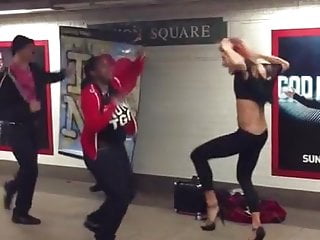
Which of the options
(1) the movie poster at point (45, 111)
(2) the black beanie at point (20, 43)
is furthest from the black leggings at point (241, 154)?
(1) the movie poster at point (45, 111)

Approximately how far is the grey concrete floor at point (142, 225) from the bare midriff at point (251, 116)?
1025mm

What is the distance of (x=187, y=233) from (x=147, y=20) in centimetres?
287

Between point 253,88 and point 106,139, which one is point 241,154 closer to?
point 253,88

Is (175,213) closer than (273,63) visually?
No

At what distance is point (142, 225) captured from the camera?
589cm

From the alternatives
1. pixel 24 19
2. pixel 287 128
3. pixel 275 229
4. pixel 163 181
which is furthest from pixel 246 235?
pixel 24 19

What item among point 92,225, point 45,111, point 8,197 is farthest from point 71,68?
point 92,225

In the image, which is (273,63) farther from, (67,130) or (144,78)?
(67,130)

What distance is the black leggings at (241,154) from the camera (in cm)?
507

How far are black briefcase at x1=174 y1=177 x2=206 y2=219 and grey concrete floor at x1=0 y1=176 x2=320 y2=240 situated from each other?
0.33 ft

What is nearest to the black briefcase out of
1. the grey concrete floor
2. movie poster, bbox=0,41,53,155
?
the grey concrete floor

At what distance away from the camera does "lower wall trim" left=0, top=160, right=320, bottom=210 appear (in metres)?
6.49

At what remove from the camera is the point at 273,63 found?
17.0ft

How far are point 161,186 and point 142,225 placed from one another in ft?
5.27
